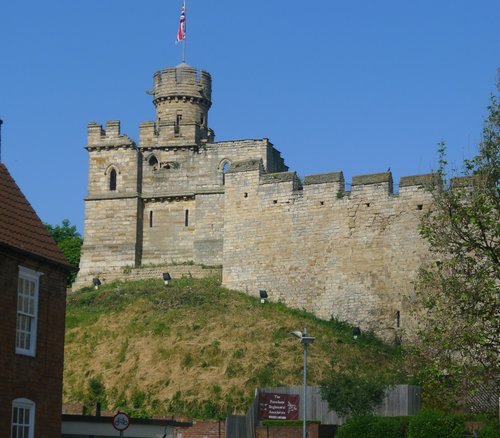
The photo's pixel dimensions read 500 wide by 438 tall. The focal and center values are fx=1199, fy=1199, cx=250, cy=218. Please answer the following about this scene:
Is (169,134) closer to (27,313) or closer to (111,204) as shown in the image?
(111,204)

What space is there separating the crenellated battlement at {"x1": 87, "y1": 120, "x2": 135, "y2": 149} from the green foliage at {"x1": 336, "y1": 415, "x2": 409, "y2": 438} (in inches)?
1207

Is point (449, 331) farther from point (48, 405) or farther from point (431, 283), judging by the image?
point (48, 405)

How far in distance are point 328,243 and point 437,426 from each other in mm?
22008

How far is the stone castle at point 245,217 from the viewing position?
52.6 meters

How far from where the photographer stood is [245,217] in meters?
56.8

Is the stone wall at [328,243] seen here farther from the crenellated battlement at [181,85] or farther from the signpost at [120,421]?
the signpost at [120,421]

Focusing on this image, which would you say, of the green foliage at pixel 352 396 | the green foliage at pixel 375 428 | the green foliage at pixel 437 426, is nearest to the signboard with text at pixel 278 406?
A: the green foliage at pixel 352 396

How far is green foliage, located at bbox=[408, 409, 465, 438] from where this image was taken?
108ft

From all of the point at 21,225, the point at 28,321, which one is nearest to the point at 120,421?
the point at 28,321

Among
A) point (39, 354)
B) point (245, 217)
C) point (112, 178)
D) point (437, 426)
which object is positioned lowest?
point (437, 426)

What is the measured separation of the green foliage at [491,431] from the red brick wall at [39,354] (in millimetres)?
11200

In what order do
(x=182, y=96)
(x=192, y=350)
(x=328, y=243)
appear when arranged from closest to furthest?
1. (x=192, y=350)
2. (x=328, y=243)
3. (x=182, y=96)

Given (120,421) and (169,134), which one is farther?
(169,134)

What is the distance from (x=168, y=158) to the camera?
205 ft
